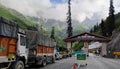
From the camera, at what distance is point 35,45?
23.5 meters

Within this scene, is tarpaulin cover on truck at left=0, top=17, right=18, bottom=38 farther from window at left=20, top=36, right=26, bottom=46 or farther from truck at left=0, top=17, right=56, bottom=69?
window at left=20, top=36, right=26, bottom=46

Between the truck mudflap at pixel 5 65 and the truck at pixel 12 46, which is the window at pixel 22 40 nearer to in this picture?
the truck at pixel 12 46

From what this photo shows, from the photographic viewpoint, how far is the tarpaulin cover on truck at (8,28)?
13.4 m

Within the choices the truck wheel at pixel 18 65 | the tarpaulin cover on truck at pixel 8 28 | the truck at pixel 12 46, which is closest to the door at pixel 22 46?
the truck at pixel 12 46

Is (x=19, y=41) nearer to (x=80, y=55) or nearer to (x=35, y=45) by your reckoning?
(x=35, y=45)

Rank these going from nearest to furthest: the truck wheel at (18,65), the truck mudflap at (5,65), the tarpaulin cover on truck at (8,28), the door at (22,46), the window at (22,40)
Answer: the tarpaulin cover on truck at (8,28) < the truck mudflap at (5,65) < the truck wheel at (18,65) < the door at (22,46) < the window at (22,40)

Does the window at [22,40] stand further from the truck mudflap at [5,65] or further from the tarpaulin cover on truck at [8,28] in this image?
the truck mudflap at [5,65]

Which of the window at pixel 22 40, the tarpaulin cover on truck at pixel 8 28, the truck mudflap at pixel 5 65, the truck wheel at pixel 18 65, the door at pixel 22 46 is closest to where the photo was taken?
the tarpaulin cover on truck at pixel 8 28

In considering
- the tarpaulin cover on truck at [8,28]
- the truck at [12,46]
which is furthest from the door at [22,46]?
the tarpaulin cover on truck at [8,28]

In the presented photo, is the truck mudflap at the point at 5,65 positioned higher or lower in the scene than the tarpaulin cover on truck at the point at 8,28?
lower

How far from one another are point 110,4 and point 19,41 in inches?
4608

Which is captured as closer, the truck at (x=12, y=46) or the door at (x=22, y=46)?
the truck at (x=12, y=46)

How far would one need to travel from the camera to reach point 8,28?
14.3 metres

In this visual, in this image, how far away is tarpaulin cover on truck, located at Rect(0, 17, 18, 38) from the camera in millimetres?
13417
